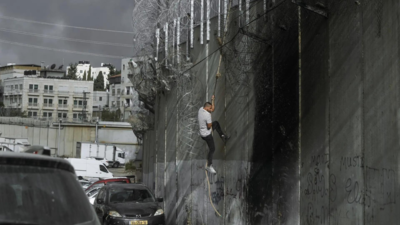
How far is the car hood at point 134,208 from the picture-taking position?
1488 cm

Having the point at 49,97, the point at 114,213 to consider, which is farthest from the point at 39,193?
the point at 49,97

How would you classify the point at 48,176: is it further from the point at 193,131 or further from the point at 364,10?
the point at 193,131

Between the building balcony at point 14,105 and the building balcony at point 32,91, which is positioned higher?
the building balcony at point 32,91

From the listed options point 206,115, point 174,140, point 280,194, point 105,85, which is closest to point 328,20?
point 280,194

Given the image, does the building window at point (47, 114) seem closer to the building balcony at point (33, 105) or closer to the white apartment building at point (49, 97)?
the white apartment building at point (49, 97)

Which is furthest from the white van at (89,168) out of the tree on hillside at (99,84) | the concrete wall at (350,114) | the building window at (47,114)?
the tree on hillside at (99,84)

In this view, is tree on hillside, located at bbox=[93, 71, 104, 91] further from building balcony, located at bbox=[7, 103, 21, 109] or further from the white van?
the white van

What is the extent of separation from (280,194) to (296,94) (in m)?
2.07

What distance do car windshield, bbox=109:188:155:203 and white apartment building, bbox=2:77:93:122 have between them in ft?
248

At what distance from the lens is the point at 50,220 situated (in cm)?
367

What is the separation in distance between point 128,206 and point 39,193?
1175 cm

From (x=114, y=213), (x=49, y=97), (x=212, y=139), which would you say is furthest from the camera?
(x=49, y=97)

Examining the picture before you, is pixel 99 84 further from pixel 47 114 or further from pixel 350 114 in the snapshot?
pixel 350 114

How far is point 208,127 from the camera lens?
1353 centimetres
